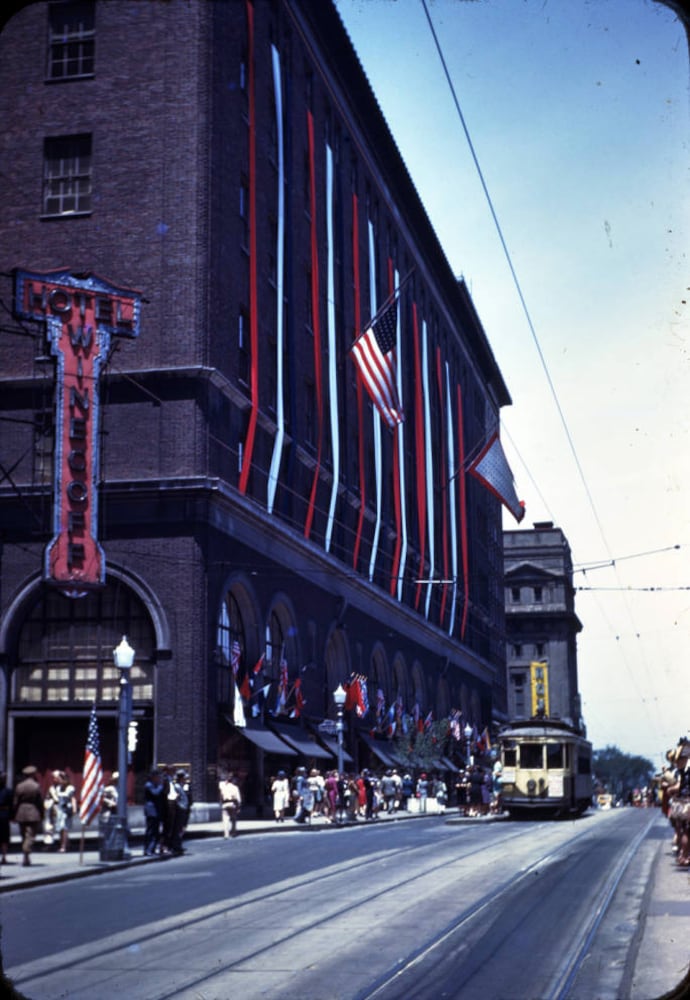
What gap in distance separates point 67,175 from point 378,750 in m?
31.2

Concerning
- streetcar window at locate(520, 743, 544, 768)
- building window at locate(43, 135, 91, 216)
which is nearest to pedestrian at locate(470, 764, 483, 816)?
streetcar window at locate(520, 743, 544, 768)

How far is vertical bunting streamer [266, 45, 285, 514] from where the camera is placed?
47.4 metres

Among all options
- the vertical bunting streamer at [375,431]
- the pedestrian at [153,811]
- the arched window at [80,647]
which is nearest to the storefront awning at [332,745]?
the vertical bunting streamer at [375,431]

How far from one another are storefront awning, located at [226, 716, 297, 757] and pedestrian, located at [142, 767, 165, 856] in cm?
1330

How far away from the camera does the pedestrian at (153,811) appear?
28266 millimetres

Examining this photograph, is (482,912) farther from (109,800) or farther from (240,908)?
(109,800)

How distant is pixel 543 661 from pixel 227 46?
3804 inches

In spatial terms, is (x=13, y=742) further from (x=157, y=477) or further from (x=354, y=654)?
(x=354, y=654)

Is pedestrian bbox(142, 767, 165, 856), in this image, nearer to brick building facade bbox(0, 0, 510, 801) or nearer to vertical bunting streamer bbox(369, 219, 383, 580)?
brick building facade bbox(0, 0, 510, 801)

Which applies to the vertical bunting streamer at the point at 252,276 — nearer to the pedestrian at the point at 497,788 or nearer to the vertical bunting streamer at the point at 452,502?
the pedestrian at the point at 497,788

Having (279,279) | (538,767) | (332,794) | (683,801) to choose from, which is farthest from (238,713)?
(683,801)

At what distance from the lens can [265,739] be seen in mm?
43938

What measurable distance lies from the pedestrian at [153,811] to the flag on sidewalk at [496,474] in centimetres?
1839

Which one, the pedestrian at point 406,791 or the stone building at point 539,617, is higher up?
the stone building at point 539,617
